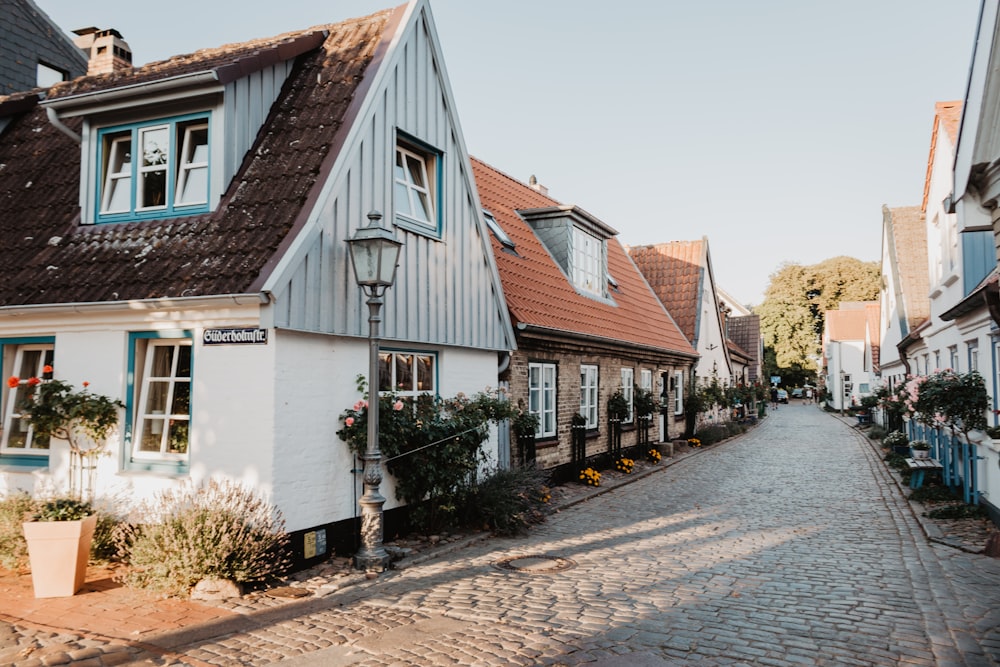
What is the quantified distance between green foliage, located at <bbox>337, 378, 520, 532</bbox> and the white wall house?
0.22 m

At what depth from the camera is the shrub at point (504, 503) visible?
403 inches

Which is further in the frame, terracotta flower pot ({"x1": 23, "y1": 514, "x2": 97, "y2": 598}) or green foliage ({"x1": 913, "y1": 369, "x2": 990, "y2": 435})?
green foliage ({"x1": 913, "y1": 369, "x2": 990, "y2": 435})

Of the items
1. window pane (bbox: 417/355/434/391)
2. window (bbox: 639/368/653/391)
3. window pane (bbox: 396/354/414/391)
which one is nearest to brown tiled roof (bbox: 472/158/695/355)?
window (bbox: 639/368/653/391)

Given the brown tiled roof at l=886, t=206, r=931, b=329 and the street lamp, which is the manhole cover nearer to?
the street lamp

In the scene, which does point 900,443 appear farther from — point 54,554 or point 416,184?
point 54,554

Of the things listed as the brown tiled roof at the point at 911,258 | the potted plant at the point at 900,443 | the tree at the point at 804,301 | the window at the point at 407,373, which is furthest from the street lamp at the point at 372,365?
the tree at the point at 804,301

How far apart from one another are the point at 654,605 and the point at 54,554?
5.39 metres

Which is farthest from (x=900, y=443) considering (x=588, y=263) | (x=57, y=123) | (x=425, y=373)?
(x=57, y=123)

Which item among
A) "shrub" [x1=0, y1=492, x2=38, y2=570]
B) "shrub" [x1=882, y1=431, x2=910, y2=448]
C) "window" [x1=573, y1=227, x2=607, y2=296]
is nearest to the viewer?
"shrub" [x1=0, y1=492, x2=38, y2=570]

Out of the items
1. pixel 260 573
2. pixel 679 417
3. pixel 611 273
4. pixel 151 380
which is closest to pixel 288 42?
pixel 151 380

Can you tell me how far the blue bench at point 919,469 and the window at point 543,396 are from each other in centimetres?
687

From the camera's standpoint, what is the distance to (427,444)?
9.46 metres

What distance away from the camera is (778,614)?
6.73 m

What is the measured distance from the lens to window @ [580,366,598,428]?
16.1m
